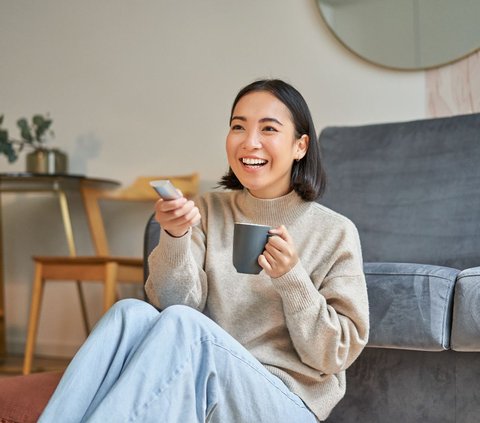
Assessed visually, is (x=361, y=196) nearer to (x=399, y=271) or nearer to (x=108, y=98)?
(x=399, y=271)

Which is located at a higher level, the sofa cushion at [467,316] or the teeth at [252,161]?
Answer: the teeth at [252,161]

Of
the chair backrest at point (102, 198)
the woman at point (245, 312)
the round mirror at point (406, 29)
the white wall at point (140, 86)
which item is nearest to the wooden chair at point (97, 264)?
the chair backrest at point (102, 198)

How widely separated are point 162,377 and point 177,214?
0.95 ft

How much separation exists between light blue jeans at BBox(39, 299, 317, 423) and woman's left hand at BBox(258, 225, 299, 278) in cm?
14

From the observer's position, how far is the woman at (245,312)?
1119 millimetres

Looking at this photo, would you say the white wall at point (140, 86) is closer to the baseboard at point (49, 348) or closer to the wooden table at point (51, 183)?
the baseboard at point (49, 348)

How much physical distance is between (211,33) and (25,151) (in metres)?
1.03

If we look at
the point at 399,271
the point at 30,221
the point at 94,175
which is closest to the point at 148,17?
the point at 94,175

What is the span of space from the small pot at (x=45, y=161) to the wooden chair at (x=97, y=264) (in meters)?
0.17

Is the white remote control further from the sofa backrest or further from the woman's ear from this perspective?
the sofa backrest

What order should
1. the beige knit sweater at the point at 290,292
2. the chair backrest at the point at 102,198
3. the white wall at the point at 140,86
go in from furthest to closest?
the chair backrest at the point at 102,198 < the white wall at the point at 140,86 < the beige knit sweater at the point at 290,292

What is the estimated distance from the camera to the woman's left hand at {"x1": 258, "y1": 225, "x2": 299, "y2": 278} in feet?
4.08

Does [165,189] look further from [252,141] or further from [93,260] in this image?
[93,260]

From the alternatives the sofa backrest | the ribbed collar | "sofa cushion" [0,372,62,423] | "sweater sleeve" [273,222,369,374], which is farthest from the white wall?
"sofa cushion" [0,372,62,423]
